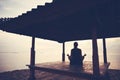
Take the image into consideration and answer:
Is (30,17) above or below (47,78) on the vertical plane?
above

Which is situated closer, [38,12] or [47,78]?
[38,12]

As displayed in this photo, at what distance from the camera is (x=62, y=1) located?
498 centimetres

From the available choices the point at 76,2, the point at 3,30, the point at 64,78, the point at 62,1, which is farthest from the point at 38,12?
the point at 64,78

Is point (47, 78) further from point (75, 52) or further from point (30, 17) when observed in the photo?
point (30, 17)

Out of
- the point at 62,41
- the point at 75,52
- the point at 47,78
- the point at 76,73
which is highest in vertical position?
the point at 62,41

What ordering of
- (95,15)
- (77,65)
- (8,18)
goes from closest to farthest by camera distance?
(95,15)
(8,18)
(77,65)

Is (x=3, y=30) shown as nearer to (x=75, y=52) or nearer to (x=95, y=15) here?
(x=75, y=52)

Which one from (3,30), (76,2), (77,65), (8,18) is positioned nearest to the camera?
(76,2)

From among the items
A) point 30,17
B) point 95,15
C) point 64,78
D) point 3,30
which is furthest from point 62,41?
point 95,15

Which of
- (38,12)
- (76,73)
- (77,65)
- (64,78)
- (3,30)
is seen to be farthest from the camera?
(64,78)

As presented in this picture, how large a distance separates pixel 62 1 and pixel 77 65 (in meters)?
4.45

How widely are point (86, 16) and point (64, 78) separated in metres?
6.50

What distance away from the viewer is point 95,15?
5184mm

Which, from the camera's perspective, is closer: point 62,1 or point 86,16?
point 62,1
